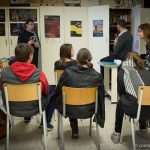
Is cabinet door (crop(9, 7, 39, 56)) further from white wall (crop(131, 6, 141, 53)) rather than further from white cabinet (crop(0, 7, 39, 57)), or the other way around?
white wall (crop(131, 6, 141, 53))

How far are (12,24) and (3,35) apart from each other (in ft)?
1.04

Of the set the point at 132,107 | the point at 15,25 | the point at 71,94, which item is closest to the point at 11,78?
the point at 71,94

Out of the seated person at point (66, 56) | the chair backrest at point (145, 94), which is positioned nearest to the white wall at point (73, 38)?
the seated person at point (66, 56)

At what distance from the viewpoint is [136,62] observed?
2.76 meters

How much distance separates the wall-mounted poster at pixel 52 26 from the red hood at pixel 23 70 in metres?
3.54

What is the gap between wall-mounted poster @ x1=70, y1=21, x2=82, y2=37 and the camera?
20.4ft

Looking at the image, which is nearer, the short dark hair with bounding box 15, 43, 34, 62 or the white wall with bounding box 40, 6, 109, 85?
the short dark hair with bounding box 15, 43, 34, 62

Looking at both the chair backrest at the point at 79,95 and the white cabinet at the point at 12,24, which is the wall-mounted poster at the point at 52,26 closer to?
the white cabinet at the point at 12,24

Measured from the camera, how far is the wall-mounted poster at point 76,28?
6.20 metres

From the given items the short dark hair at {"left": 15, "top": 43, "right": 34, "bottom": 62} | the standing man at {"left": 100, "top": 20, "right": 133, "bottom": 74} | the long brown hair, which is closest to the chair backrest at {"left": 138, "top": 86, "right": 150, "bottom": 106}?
the long brown hair

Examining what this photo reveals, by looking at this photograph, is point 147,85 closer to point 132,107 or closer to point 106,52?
point 132,107

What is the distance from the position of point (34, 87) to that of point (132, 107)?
967mm

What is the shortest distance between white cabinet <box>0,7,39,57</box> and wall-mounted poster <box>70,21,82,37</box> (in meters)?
0.80

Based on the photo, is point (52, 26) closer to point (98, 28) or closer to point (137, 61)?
point (98, 28)
